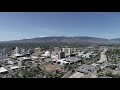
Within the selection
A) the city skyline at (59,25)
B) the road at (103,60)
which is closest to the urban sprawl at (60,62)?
the road at (103,60)

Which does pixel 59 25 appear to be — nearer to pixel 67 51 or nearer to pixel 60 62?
pixel 67 51

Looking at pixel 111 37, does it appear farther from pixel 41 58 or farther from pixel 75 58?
pixel 41 58

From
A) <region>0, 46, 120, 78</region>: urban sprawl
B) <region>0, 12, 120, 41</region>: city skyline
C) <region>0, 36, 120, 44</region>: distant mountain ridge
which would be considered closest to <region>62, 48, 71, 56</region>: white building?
<region>0, 46, 120, 78</region>: urban sprawl

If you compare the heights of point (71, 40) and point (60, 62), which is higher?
point (71, 40)

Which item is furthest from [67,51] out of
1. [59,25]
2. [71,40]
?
[59,25]

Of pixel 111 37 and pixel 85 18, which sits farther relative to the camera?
pixel 85 18
